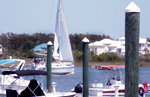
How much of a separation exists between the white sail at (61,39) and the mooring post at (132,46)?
3532cm

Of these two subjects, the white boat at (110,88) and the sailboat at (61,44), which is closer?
the white boat at (110,88)

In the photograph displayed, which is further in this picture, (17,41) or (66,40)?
(17,41)

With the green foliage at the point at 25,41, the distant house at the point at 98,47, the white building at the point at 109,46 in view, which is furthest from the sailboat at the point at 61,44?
the distant house at the point at 98,47

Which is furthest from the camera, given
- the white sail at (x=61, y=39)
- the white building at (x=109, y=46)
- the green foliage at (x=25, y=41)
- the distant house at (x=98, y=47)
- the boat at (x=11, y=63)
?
the distant house at (x=98, y=47)

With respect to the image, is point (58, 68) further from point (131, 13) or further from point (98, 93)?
point (131, 13)

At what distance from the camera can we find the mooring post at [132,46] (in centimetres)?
550

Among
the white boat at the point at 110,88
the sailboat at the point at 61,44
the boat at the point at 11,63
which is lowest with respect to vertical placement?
the white boat at the point at 110,88

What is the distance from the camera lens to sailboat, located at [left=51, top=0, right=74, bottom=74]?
4122 cm

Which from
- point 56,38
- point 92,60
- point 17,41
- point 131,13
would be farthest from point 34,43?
point 131,13

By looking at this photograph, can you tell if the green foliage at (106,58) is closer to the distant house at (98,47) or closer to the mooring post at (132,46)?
the distant house at (98,47)

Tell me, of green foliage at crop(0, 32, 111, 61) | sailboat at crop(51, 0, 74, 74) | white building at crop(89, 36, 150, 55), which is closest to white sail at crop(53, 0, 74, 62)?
sailboat at crop(51, 0, 74, 74)

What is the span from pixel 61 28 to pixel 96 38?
184ft

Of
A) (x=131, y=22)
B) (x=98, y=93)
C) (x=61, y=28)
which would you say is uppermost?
(x=61, y=28)

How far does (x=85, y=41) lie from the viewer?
12.1m
